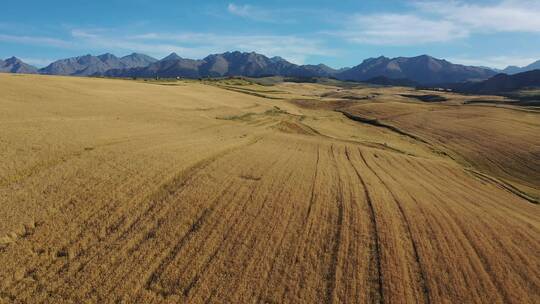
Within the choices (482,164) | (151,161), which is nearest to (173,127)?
(151,161)

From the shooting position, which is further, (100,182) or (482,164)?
(482,164)

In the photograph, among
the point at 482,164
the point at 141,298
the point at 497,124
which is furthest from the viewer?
the point at 497,124

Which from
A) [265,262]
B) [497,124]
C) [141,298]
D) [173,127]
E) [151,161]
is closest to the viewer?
[141,298]

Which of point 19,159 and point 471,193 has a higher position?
point 19,159

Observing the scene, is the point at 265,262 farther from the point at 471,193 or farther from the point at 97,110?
the point at 97,110

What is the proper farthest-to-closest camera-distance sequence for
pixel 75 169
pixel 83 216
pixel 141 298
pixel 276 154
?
pixel 276 154, pixel 75 169, pixel 83 216, pixel 141 298

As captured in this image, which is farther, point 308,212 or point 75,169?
point 75,169

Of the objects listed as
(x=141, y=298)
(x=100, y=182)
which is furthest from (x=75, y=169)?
(x=141, y=298)

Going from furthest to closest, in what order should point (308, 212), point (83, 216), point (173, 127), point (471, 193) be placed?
point (173, 127), point (471, 193), point (308, 212), point (83, 216)

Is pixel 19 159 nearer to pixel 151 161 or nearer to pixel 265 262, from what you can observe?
pixel 151 161

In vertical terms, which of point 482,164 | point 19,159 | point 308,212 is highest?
point 19,159
